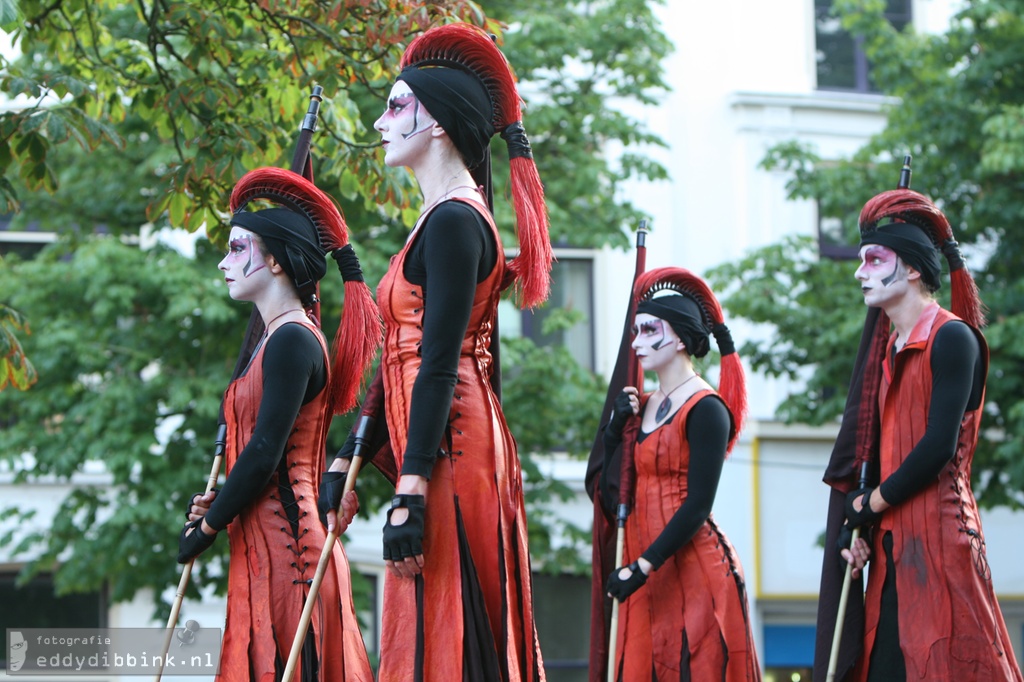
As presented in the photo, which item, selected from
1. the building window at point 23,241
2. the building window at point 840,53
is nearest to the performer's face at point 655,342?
the building window at point 23,241

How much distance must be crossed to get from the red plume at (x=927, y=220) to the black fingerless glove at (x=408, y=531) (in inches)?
96.5

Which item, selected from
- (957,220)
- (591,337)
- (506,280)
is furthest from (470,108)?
(591,337)

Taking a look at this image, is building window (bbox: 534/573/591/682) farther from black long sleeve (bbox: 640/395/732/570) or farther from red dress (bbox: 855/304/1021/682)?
red dress (bbox: 855/304/1021/682)

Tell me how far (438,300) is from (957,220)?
361 inches

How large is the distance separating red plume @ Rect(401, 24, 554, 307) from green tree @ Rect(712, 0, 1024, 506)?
7721 mm

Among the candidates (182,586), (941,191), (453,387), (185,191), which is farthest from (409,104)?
(941,191)

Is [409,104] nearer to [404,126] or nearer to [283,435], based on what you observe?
[404,126]

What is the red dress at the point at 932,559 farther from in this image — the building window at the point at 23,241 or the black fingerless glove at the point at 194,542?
the building window at the point at 23,241

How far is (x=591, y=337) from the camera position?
1672cm

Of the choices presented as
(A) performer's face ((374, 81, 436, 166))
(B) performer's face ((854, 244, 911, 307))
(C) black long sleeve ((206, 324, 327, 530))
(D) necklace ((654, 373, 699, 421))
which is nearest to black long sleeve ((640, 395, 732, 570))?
(D) necklace ((654, 373, 699, 421))

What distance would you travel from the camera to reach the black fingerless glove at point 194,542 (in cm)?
505

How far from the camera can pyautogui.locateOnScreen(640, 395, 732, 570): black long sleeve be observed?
5988 millimetres

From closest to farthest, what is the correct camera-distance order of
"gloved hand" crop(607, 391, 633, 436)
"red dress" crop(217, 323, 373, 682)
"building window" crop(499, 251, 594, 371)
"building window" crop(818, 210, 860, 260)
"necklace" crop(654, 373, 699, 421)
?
1. "red dress" crop(217, 323, 373, 682)
2. "necklace" crop(654, 373, 699, 421)
3. "gloved hand" crop(607, 391, 633, 436)
4. "building window" crop(499, 251, 594, 371)
5. "building window" crop(818, 210, 860, 260)

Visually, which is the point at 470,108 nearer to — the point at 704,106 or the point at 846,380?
the point at 846,380
